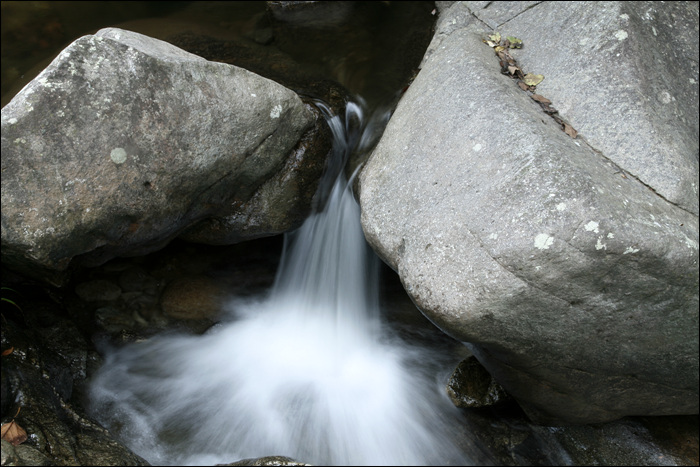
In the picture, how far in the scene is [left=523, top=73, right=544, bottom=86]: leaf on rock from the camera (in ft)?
12.2

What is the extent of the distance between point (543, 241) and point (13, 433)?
2.90 meters

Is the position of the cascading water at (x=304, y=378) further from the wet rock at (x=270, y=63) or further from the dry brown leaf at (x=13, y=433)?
the dry brown leaf at (x=13, y=433)

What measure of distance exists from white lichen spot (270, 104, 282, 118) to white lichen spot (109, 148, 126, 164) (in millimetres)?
1021

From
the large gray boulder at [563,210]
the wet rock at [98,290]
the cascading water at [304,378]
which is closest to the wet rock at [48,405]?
the cascading water at [304,378]

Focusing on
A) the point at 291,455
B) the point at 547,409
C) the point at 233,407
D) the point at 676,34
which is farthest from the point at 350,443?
the point at 676,34

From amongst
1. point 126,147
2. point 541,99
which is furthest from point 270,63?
point 541,99

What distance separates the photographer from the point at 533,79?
3.73 metres

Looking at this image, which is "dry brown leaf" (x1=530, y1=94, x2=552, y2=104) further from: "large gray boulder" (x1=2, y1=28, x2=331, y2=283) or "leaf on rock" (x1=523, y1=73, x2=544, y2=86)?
"large gray boulder" (x1=2, y1=28, x2=331, y2=283)

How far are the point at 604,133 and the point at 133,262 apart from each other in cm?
370

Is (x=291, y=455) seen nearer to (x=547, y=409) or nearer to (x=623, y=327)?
(x=547, y=409)

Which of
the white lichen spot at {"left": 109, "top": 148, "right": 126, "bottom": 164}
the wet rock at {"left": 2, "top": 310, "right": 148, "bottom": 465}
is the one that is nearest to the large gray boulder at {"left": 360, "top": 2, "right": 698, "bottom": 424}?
the white lichen spot at {"left": 109, "top": 148, "right": 126, "bottom": 164}

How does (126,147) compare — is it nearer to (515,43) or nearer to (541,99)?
(541,99)

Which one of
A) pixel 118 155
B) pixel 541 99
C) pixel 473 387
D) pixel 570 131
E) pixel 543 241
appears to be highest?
pixel 541 99

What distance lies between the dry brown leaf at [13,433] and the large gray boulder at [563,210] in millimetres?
2213
